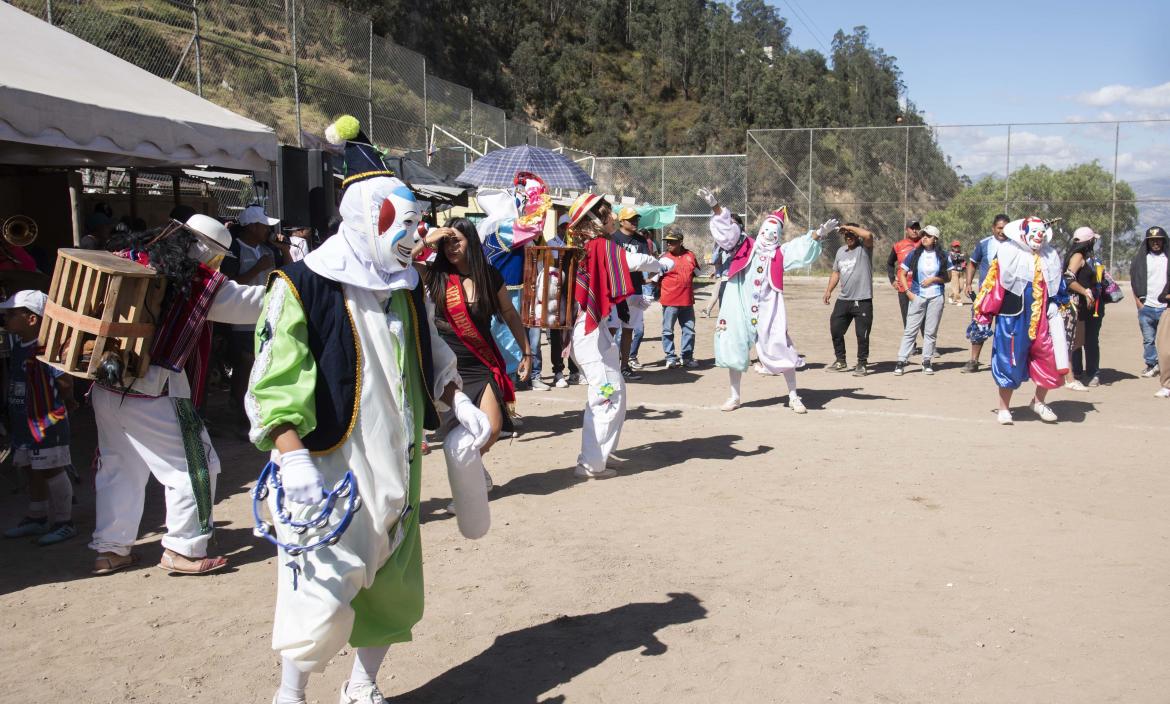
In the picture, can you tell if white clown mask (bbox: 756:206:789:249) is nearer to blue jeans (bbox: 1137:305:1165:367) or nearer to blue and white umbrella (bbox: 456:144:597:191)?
blue jeans (bbox: 1137:305:1165:367)

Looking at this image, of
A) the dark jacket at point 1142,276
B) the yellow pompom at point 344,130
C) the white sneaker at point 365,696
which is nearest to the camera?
the white sneaker at point 365,696

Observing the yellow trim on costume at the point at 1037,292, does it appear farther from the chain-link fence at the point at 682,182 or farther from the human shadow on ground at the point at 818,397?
the chain-link fence at the point at 682,182

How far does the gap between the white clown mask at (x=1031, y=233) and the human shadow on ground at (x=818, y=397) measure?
2.55m

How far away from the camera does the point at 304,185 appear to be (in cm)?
959

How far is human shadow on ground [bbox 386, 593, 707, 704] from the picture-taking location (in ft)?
12.8

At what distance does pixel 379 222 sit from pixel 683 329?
10.5m

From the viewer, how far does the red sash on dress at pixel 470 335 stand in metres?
6.24

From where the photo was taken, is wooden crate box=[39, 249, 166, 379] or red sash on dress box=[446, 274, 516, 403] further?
red sash on dress box=[446, 274, 516, 403]

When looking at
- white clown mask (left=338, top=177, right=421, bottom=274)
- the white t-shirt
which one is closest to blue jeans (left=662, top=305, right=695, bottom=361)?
the white t-shirt

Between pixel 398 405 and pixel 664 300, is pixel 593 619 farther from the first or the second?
pixel 664 300

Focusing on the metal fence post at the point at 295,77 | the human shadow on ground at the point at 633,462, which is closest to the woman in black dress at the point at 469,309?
the human shadow on ground at the point at 633,462

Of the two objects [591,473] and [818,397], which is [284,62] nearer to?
[818,397]

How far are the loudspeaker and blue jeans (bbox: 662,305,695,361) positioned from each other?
534 centimetres

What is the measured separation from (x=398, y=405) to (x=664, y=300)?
10.4m
